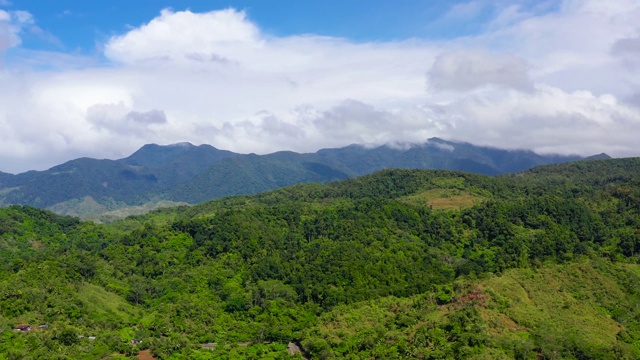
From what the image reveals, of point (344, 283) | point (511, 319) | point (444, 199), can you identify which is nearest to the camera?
point (511, 319)

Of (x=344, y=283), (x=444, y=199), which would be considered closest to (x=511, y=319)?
(x=344, y=283)

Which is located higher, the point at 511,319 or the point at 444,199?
the point at 444,199

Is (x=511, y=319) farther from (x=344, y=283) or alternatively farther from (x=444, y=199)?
(x=444, y=199)

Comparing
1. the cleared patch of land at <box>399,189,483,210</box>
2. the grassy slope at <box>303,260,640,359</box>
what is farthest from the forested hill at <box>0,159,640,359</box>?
the cleared patch of land at <box>399,189,483,210</box>

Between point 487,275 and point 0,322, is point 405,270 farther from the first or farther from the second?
point 0,322

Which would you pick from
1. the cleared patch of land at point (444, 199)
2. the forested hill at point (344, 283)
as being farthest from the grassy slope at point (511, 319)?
the cleared patch of land at point (444, 199)

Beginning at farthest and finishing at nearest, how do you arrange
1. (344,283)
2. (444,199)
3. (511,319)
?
1. (444,199)
2. (344,283)
3. (511,319)

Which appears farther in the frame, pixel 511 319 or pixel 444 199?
pixel 444 199

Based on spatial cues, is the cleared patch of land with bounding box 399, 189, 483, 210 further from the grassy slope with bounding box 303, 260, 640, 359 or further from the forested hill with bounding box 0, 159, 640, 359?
the grassy slope with bounding box 303, 260, 640, 359

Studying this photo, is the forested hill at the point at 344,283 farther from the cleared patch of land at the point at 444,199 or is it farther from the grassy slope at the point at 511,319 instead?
the cleared patch of land at the point at 444,199
